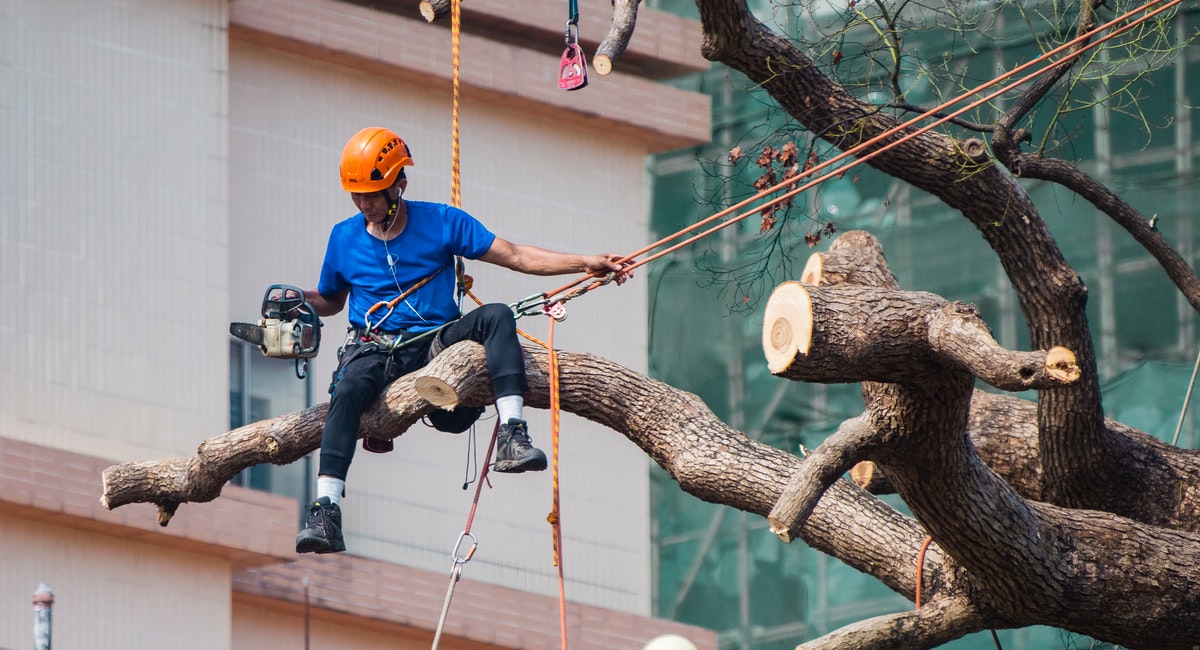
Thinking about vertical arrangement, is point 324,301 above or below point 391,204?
below

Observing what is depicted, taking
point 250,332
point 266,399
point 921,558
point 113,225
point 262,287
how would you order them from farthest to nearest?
point 266,399
point 262,287
point 113,225
point 250,332
point 921,558

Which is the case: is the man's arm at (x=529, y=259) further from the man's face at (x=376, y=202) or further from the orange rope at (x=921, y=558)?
the orange rope at (x=921, y=558)

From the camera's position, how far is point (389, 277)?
32.9 ft

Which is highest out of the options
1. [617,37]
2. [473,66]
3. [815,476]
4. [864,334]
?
[473,66]

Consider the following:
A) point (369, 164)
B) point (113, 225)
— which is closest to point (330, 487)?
point (369, 164)

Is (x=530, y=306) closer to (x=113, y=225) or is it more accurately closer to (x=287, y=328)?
(x=287, y=328)

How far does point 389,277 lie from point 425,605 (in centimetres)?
829

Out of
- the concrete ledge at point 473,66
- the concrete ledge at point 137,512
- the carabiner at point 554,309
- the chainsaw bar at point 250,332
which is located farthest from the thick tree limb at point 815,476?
the concrete ledge at point 473,66

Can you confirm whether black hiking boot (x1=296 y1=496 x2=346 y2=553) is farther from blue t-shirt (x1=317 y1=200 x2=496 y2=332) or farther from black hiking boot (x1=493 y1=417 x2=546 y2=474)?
blue t-shirt (x1=317 y1=200 x2=496 y2=332)

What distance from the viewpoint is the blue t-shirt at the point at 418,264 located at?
998cm

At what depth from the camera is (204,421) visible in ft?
56.3

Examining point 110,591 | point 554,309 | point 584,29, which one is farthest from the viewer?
point 584,29

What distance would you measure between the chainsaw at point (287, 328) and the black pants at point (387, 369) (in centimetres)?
38

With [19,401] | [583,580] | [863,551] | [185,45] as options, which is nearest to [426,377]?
[863,551]
